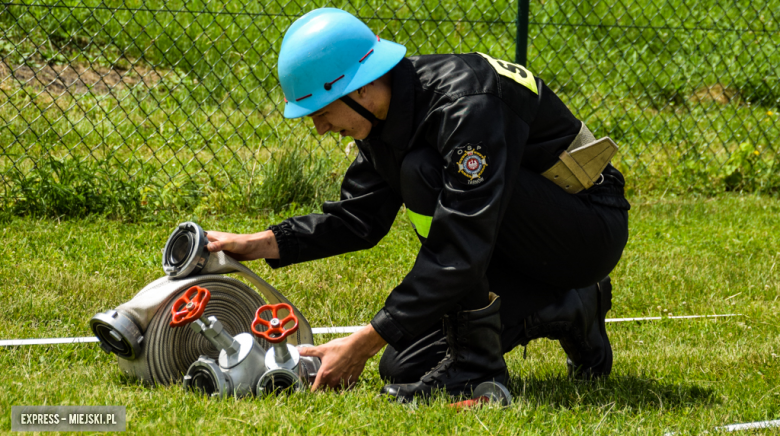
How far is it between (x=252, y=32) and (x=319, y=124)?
17.3 feet

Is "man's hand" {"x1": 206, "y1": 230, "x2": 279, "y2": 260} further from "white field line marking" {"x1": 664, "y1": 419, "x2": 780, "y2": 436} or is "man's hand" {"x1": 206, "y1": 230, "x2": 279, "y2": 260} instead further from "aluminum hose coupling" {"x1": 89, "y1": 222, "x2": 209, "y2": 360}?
"white field line marking" {"x1": 664, "y1": 419, "x2": 780, "y2": 436}

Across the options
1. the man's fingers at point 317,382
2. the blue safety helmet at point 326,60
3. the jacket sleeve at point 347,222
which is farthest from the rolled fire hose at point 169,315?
the blue safety helmet at point 326,60

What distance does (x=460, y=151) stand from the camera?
2.35m

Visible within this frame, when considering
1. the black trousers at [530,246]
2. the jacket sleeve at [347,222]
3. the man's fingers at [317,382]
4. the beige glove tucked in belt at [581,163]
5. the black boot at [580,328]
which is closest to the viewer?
the man's fingers at [317,382]

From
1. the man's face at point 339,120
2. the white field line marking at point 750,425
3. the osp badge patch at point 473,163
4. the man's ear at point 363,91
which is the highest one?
the man's ear at point 363,91

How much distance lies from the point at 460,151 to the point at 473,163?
0.05 meters

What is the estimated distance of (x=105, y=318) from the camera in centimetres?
252

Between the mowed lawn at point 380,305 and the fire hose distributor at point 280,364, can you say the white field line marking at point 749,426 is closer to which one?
the mowed lawn at point 380,305

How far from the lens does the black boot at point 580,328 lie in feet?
9.34

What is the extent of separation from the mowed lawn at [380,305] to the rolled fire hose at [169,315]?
0.35 feet

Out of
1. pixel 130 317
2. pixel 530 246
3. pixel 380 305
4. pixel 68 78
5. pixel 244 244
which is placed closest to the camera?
pixel 130 317

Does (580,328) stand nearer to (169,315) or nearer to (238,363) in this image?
(238,363)

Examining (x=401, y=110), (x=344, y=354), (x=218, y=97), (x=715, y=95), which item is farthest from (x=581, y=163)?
(x=715, y=95)

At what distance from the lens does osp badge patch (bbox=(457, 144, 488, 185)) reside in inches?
92.3
